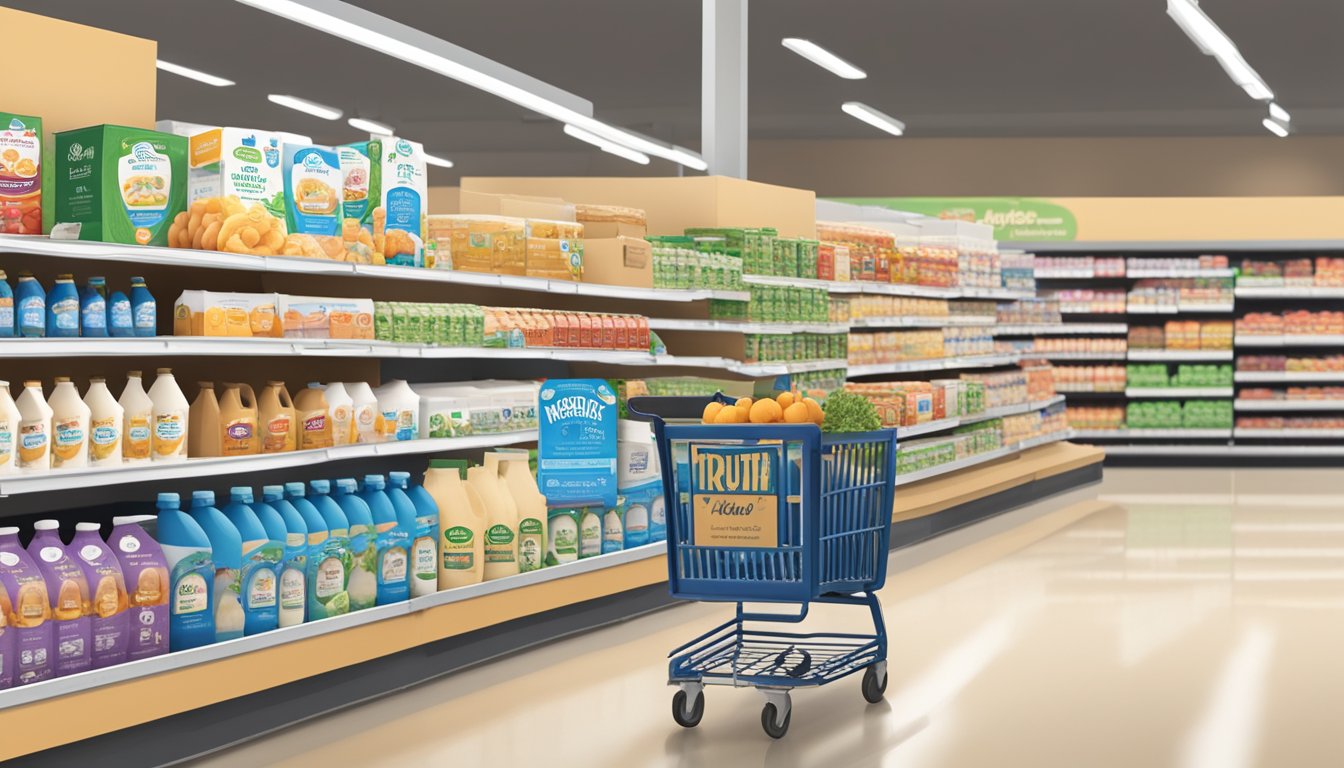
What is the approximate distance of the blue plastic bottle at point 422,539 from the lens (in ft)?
15.3

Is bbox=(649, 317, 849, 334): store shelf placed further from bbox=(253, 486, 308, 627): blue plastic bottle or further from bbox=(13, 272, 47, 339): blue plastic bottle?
bbox=(13, 272, 47, 339): blue plastic bottle

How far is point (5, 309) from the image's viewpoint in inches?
136

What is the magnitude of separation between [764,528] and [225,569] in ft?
5.10

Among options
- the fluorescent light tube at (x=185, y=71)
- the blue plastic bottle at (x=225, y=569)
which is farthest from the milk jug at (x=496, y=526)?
the fluorescent light tube at (x=185, y=71)

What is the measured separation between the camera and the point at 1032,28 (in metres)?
13.9

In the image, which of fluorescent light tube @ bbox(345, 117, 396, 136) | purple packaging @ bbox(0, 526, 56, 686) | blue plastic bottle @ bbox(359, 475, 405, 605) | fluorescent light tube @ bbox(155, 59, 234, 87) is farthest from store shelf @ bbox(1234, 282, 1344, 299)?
purple packaging @ bbox(0, 526, 56, 686)

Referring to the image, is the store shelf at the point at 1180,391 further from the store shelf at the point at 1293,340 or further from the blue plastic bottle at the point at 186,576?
the blue plastic bottle at the point at 186,576

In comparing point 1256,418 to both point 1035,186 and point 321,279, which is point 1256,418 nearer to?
point 1035,186

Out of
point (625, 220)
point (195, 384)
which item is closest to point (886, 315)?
point (625, 220)

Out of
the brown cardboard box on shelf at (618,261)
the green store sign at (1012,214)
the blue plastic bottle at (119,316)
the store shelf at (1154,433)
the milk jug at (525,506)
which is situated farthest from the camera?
the green store sign at (1012,214)

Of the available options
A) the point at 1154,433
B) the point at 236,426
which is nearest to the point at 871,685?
the point at 236,426

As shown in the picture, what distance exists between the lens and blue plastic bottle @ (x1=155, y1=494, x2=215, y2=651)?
3797 mm

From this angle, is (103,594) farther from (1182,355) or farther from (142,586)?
(1182,355)

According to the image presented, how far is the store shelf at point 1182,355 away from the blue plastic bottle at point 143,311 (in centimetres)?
1169
